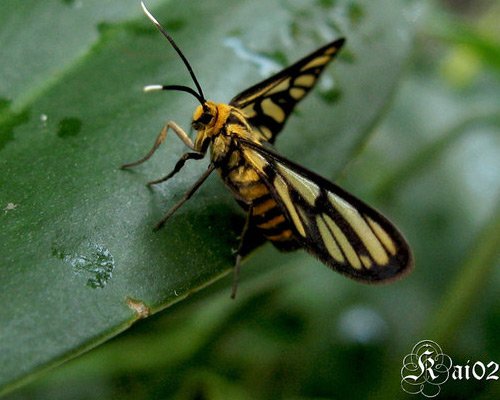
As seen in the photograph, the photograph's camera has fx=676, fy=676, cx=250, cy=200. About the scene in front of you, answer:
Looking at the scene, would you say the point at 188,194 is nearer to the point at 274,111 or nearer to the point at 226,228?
the point at 226,228

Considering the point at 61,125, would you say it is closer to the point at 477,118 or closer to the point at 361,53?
the point at 361,53

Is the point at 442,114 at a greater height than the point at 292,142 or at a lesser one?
lesser

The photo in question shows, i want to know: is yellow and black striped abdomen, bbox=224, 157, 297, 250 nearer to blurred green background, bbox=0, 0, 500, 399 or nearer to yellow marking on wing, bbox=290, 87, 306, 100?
blurred green background, bbox=0, 0, 500, 399

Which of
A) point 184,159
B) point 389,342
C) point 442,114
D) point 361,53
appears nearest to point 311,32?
point 361,53

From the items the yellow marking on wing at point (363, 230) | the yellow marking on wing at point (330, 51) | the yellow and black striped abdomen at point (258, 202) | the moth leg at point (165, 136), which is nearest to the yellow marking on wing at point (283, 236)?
the yellow and black striped abdomen at point (258, 202)

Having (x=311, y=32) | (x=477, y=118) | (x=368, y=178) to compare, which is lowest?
(x=368, y=178)

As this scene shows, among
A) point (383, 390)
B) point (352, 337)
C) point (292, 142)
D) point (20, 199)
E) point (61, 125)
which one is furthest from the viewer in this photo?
point (352, 337)

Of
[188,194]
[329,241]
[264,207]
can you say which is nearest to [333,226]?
[329,241]

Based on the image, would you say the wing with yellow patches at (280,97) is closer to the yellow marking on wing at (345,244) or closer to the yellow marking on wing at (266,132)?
the yellow marking on wing at (266,132)

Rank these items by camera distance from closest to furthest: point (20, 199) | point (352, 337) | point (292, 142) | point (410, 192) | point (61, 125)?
point (20, 199) → point (61, 125) → point (292, 142) → point (352, 337) → point (410, 192)
